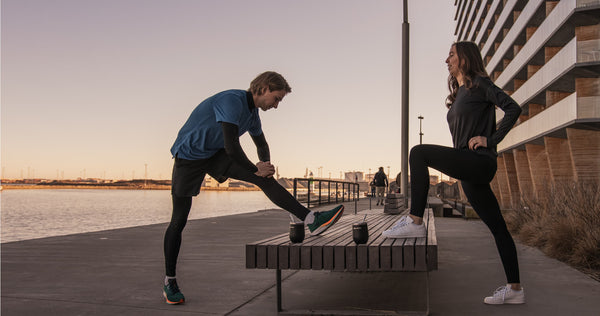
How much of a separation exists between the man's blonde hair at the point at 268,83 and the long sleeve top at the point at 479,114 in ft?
4.16

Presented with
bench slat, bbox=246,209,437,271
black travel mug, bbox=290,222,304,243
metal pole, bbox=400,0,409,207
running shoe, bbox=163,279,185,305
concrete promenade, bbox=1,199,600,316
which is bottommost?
concrete promenade, bbox=1,199,600,316

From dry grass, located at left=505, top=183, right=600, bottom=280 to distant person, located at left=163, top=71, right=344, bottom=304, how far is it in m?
3.31

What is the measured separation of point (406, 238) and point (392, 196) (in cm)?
469

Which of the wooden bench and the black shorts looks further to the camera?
the black shorts

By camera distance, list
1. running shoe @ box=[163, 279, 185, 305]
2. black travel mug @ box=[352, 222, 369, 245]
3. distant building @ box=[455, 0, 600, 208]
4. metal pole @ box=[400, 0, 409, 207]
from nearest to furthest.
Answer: black travel mug @ box=[352, 222, 369, 245]
running shoe @ box=[163, 279, 185, 305]
metal pole @ box=[400, 0, 409, 207]
distant building @ box=[455, 0, 600, 208]

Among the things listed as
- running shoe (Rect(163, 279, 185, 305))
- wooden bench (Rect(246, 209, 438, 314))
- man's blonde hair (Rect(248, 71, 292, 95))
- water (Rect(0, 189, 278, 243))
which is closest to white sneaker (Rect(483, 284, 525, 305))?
wooden bench (Rect(246, 209, 438, 314))

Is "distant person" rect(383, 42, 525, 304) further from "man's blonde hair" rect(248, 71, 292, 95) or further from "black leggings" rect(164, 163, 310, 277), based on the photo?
"man's blonde hair" rect(248, 71, 292, 95)

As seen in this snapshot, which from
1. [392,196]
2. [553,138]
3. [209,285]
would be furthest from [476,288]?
[553,138]

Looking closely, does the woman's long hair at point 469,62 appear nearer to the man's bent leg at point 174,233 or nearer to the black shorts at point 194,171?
the black shorts at point 194,171

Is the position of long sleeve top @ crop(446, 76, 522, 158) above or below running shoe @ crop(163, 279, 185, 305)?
above

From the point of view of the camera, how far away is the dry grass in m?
5.82

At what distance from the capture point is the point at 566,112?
22172mm

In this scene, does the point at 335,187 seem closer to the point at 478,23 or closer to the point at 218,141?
the point at 218,141

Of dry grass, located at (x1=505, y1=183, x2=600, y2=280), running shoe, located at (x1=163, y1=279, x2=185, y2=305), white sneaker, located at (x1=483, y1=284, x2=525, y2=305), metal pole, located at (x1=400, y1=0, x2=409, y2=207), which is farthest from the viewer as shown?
metal pole, located at (x1=400, y1=0, x2=409, y2=207)
